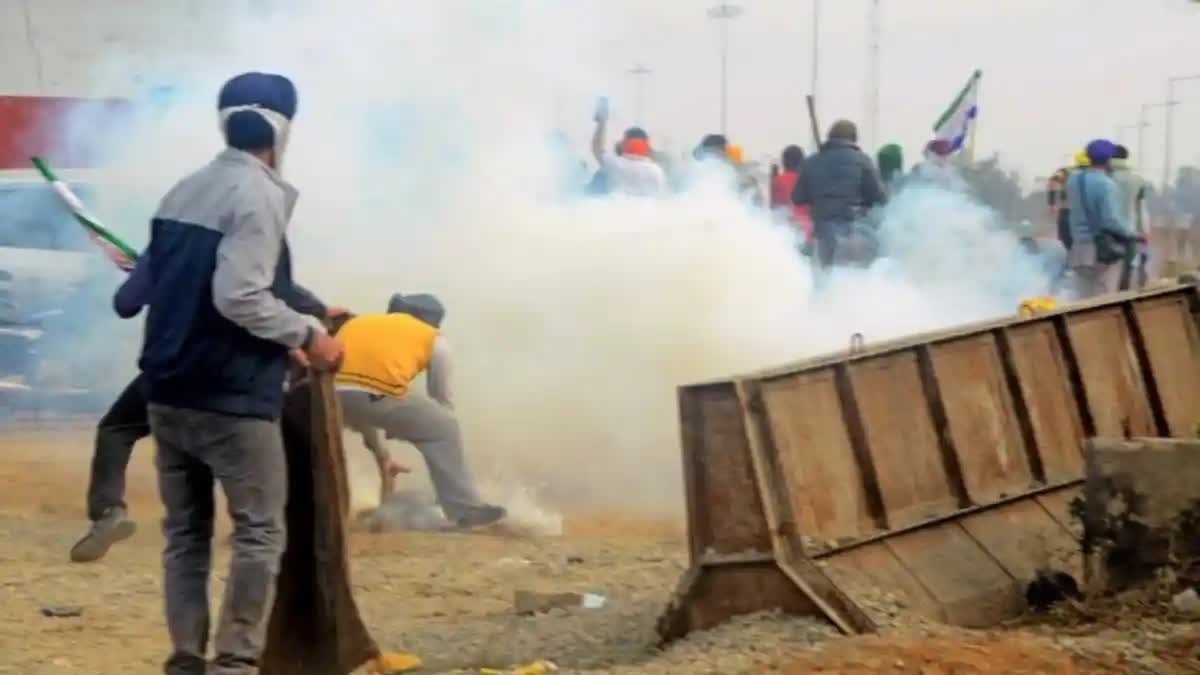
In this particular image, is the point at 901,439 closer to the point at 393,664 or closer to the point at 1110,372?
the point at 1110,372

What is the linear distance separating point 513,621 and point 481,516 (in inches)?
89.7

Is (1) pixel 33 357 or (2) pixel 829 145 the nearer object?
(2) pixel 829 145

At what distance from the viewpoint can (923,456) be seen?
25.1ft

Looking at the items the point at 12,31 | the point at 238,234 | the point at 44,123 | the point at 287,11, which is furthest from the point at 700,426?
the point at 12,31

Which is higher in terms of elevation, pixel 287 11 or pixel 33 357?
pixel 287 11

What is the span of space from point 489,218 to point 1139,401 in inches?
237

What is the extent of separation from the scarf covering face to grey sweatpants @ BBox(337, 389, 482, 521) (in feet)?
13.8

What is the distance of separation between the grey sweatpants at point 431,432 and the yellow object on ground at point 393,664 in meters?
3.03

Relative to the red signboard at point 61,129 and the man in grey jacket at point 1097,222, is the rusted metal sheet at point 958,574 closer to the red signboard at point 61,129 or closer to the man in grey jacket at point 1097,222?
the man in grey jacket at point 1097,222

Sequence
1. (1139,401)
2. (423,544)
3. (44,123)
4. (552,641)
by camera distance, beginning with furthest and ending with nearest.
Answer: (44,123) → (423,544) → (1139,401) → (552,641)

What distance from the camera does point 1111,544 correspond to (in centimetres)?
679

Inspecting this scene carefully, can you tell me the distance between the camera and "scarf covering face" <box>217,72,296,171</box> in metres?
5.71

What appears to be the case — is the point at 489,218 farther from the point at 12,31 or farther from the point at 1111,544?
the point at 12,31

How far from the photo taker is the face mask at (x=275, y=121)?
226 inches
